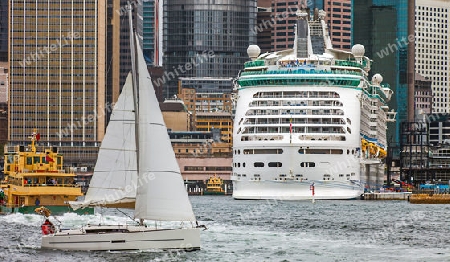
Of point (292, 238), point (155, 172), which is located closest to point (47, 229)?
point (155, 172)

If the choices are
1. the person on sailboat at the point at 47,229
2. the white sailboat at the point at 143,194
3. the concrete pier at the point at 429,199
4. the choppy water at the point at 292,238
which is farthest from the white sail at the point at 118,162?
the concrete pier at the point at 429,199

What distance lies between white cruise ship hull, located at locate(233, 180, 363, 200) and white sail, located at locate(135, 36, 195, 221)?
261 feet

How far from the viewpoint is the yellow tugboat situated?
326ft

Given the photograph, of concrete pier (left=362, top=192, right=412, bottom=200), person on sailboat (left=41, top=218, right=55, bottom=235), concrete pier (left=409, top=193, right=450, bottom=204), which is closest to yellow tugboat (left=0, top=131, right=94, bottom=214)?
person on sailboat (left=41, top=218, right=55, bottom=235)

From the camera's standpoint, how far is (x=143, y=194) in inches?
2702

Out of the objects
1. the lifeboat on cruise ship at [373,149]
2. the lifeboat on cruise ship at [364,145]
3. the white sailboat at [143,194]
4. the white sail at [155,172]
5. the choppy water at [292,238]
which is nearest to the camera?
the white sailboat at [143,194]

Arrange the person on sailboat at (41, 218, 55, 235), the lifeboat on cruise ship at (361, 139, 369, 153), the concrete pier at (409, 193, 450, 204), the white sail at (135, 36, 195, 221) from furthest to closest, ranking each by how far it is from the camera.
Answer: the lifeboat on cruise ship at (361, 139, 369, 153) < the concrete pier at (409, 193, 450, 204) < the person on sailboat at (41, 218, 55, 235) < the white sail at (135, 36, 195, 221)

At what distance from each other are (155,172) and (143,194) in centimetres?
134

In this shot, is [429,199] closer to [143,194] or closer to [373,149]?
[373,149]

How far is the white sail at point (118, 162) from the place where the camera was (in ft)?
236

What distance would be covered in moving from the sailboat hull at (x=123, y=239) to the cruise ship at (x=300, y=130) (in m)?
78.2

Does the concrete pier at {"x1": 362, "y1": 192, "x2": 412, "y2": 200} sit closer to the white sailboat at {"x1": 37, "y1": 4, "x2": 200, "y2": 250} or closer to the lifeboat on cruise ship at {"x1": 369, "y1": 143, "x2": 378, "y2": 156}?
the lifeboat on cruise ship at {"x1": 369, "y1": 143, "x2": 378, "y2": 156}

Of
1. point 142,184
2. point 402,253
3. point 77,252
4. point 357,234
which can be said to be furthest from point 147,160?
point 357,234

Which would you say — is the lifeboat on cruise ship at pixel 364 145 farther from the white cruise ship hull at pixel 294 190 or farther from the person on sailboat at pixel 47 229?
the person on sailboat at pixel 47 229
